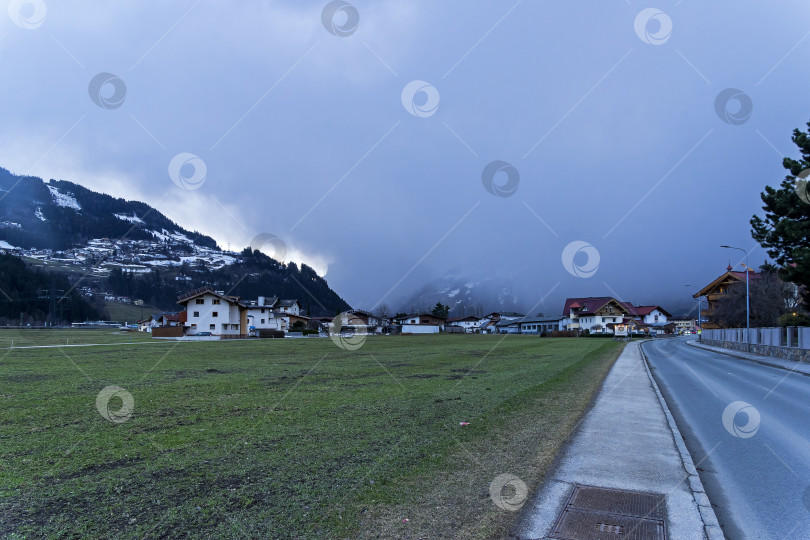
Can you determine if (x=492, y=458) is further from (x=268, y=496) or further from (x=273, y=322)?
(x=273, y=322)

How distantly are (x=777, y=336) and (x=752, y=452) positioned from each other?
118 ft

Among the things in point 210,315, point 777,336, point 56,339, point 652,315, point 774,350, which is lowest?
→ point 56,339

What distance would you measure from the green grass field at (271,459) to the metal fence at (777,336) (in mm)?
26790

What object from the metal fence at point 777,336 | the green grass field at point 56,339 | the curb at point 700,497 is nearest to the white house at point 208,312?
the green grass field at point 56,339

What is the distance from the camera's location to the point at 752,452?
26.4 ft

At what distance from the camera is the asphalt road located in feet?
17.3

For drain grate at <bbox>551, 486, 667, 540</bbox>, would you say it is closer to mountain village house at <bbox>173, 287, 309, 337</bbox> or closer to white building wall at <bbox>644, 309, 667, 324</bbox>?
mountain village house at <bbox>173, 287, 309, 337</bbox>

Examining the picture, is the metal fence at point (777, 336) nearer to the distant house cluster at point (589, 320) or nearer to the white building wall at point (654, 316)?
the distant house cluster at point (589, 320)

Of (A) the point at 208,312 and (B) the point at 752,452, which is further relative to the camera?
(A) the point at 208,312

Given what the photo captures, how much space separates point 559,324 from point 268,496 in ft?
447

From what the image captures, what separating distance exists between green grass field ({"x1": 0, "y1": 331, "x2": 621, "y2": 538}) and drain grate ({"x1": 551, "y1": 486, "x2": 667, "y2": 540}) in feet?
1.88

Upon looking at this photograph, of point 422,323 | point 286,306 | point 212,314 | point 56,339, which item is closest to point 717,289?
point 422,323

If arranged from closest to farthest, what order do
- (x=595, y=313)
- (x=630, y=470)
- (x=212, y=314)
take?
(x=630, y=470) < (x=212, y=314) < (x=595, y=313)

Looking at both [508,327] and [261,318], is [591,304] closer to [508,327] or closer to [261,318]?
[508,327]
